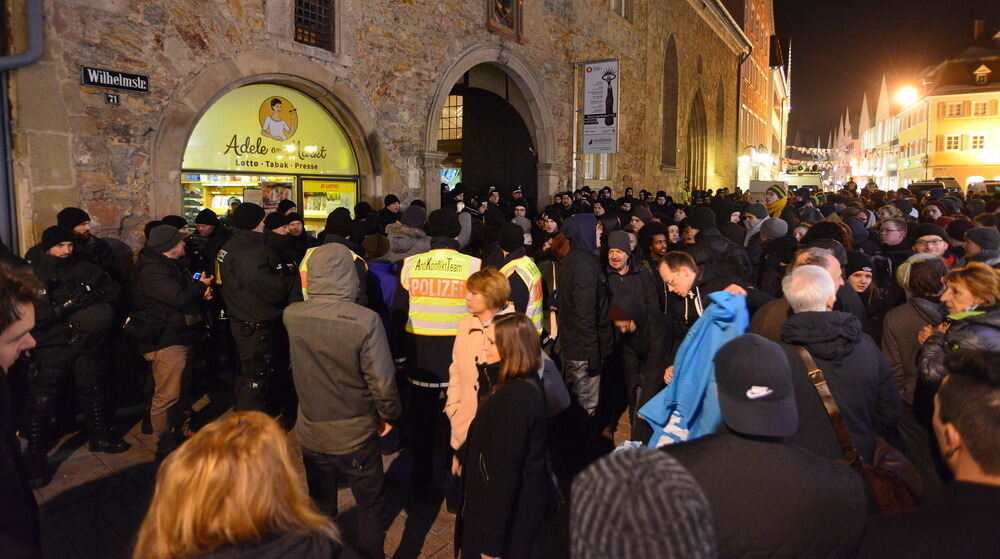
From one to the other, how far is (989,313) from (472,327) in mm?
2707

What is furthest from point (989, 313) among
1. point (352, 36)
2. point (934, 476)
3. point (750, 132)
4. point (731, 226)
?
point (750, 132)

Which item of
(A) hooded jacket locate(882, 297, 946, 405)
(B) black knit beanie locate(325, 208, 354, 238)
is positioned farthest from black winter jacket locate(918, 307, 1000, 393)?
(B) black knit beanie locate(325, 208, 354, 238)

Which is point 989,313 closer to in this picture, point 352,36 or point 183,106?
point 183,106

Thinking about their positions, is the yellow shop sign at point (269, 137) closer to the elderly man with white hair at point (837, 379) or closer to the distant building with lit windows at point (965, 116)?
the elderly man with white hair at point (837, 379)

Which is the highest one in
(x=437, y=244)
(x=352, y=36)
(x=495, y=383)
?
(x=352, y=36)

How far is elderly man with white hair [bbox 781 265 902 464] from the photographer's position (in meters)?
2.71

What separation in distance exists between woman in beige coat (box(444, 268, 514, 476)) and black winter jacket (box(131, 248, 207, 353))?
8.86 feet

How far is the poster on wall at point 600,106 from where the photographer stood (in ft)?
50.8

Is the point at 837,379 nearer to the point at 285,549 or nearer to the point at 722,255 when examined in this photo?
the point at 285,549

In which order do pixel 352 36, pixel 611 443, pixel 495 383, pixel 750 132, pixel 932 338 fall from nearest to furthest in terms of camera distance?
pixel 495 383 → pixel 932 338 → pixel 611 443 → pixel 352 36 → pixel 750 132

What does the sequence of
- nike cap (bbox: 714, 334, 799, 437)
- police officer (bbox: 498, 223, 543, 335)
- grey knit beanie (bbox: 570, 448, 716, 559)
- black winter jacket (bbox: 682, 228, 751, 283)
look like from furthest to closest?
black winter jacket (bbox: 682, 228, 751, 283) < police officer (bbox: 498, 223, 543, 335) < nike cap (bbox: 714, 334, 799, 437) < grey knit beanie (bbox: 570, 448, 716, 559)

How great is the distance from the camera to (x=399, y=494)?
15.5 ft

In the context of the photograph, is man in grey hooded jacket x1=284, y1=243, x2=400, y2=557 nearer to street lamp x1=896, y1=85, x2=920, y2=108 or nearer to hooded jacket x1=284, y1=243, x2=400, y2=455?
hooded jacket x1=284, y1=243, x2=400, y2=455

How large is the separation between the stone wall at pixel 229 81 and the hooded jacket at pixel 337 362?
4.55 meters
